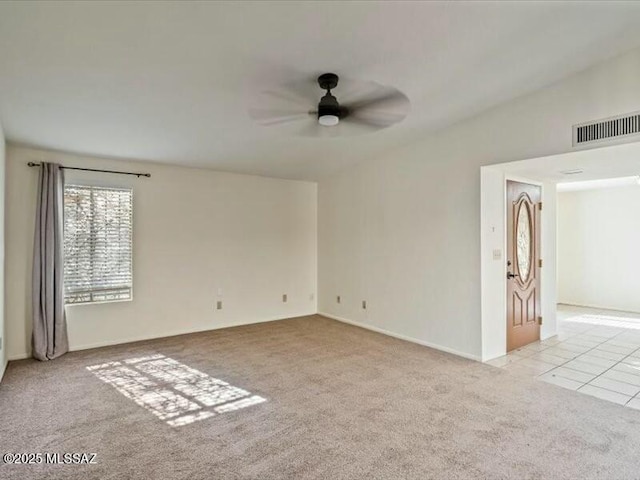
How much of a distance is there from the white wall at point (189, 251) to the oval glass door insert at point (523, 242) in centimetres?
329

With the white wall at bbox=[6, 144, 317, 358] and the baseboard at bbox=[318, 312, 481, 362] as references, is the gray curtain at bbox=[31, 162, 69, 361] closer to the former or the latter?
the white wall at bbox=[6, 144, 317, 358]

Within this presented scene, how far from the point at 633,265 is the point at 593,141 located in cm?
490

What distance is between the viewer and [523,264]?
468 cm

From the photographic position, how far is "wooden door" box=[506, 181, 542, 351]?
4438mm

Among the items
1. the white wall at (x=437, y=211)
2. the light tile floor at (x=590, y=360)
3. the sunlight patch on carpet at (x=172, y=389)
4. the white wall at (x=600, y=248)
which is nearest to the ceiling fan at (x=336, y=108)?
the white wall at (x=437, y=211)

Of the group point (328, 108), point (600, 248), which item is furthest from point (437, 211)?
point (600, 248)

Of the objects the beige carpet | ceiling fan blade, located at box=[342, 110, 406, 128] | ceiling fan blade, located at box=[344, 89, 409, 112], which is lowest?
the beige carpet

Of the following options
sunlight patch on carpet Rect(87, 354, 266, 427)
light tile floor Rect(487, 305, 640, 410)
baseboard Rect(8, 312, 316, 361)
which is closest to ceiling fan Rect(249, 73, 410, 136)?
sunlight patch on carpet Rect(87, 354, 266, 427)

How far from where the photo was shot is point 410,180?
486cm

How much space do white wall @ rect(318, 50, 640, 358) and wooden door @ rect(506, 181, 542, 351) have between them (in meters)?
0.65

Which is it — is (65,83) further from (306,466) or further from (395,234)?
(395,234)

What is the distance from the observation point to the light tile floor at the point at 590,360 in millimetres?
3305

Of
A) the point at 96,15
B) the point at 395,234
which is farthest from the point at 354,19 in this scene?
the point at 395,234

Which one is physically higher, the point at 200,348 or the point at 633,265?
the point at 633,265
